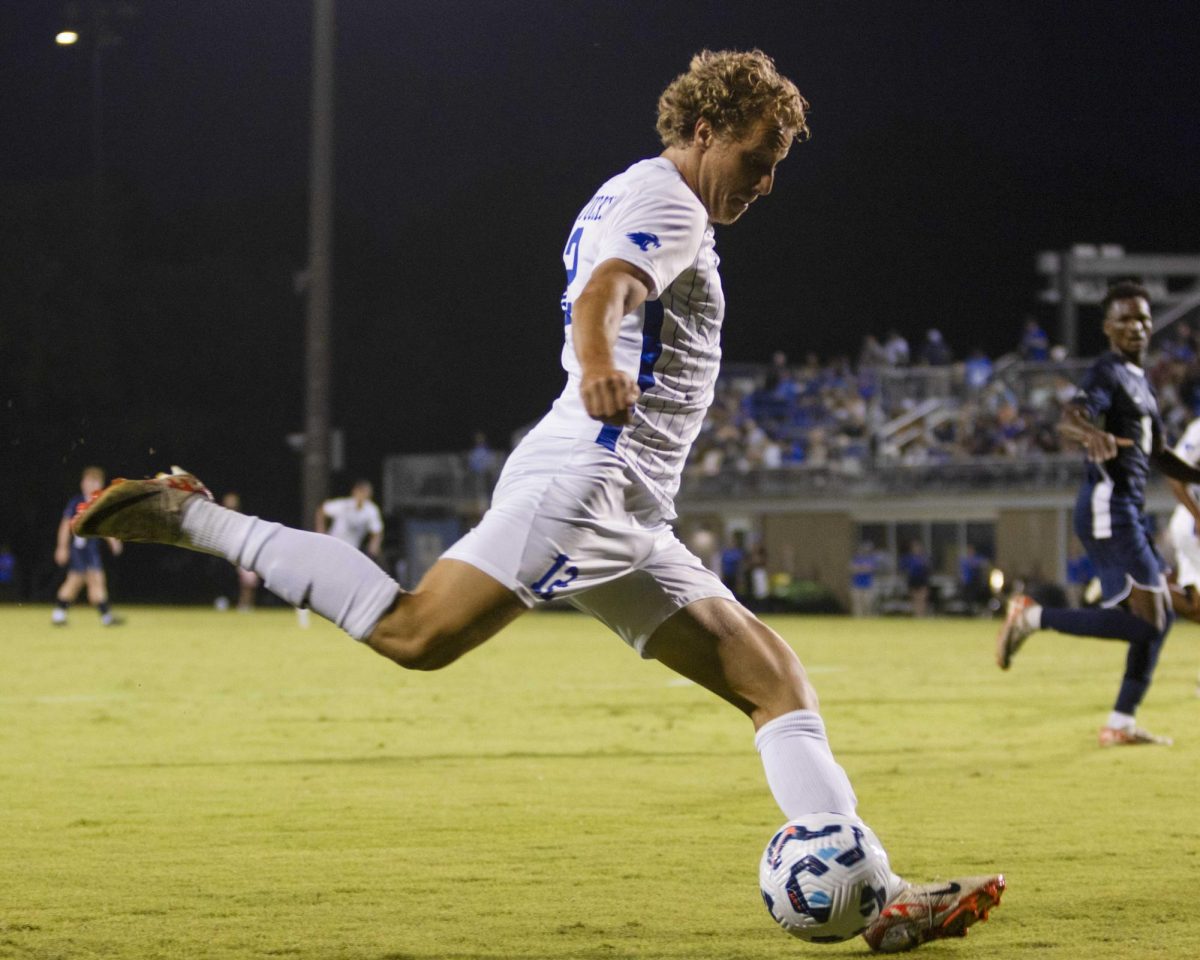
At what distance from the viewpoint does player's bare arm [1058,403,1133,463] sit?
9078 millimetres

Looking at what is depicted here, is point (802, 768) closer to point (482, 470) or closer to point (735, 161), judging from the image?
point (735, 161)

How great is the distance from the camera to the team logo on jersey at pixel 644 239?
13.9 ft

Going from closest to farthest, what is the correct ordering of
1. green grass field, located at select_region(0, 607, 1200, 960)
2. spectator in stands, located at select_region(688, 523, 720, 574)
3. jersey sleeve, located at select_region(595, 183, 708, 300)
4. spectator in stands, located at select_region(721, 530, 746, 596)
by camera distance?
jersey sleeve, located at select_region(595, 183, 708, 300) < green grass field, located at select_region(0, 607, 1200, 960) < spectator in stands, located at select_region(721, 530, 746, 596) < spectator in stands, located at select_region(688, 523, 720, 574)

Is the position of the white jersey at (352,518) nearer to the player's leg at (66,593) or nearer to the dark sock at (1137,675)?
the player's leg at (66,593)

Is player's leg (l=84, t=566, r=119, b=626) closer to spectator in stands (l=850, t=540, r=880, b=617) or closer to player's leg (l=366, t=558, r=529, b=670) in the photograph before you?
spectator in stands (l=850, t=540, r=880, b=617)

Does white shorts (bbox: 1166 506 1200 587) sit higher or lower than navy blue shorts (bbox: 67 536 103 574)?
higher

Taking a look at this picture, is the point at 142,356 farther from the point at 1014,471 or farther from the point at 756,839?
the point at 756,839

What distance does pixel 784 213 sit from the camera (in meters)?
60.1

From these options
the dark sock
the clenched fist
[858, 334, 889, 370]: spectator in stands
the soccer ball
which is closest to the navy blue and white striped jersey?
the dark sock

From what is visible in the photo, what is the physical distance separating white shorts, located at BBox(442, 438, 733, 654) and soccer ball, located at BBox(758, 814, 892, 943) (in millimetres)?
847

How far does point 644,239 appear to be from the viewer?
4250 mm

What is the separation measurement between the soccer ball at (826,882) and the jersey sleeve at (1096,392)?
5344 mm

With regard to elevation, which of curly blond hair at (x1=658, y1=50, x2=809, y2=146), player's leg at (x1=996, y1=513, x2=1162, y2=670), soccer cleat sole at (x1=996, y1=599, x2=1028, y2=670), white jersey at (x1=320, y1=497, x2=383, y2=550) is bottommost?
white jersey at (x1=320, y1=497, x2=383, y2=550)

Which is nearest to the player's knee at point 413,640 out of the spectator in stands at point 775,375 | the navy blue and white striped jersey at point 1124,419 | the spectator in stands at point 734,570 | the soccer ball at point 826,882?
the soccer ball at point 826,882
